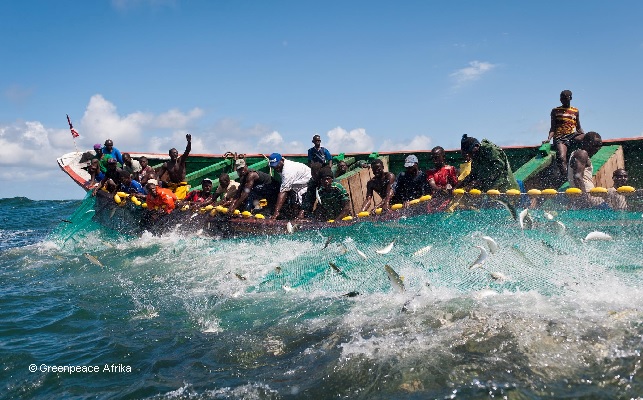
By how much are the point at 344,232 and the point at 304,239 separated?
0.87 metres

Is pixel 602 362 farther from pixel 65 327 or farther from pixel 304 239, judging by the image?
pixel 65 327

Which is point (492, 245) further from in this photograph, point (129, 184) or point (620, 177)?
point (129, 184)

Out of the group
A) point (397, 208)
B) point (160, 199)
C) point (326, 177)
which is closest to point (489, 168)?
point (397, 208)

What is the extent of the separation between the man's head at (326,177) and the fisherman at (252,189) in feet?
5.23

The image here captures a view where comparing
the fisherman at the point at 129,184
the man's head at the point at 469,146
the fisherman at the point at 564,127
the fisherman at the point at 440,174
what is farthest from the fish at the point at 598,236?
the fisherman at the point at 129,184

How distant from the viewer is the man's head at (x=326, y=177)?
28.3 ft

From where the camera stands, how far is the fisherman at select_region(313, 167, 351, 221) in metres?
8.75

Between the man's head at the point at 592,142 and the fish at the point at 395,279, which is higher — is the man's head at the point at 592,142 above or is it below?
above

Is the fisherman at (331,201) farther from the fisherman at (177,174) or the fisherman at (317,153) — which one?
the fisherman at (177,174)

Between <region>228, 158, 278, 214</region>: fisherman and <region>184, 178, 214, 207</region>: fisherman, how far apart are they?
2.18 feet

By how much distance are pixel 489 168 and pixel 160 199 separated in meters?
6.23

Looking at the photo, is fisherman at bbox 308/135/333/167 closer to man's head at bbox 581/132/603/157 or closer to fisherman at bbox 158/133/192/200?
fisherman at bbox 158/133/192/200

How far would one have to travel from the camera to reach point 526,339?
13.6 ft

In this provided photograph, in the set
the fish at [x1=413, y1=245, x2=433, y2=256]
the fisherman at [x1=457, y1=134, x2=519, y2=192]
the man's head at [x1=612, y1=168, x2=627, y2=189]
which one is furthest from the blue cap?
the man's head at [x1=612, y1=168, x2=627, y2=189]
